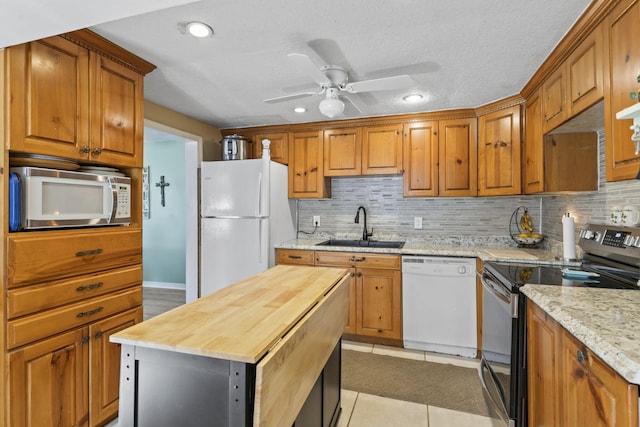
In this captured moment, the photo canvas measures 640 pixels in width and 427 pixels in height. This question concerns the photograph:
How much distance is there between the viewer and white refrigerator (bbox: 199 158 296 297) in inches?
125

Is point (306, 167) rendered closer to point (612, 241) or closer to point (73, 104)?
point (73, 104)

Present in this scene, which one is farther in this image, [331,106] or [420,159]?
[420,159]

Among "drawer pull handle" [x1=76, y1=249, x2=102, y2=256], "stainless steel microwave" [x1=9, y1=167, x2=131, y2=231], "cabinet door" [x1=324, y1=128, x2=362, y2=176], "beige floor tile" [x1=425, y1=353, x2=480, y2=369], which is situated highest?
"cabinet door" [x1=324, y1=128, x2=362, y2=176]

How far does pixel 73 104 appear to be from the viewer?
5.69 feet

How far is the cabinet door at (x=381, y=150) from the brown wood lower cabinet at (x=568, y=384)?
2073 millimetres

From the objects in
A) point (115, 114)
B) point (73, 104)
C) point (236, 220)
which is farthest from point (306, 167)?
point (73, 104)

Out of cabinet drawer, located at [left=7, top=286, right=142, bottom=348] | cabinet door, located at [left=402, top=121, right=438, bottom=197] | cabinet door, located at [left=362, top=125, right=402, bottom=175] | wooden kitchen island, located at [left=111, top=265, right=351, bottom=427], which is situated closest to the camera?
wooden kitchen island, located at [left=111, top=265, right=351, bottom=427]

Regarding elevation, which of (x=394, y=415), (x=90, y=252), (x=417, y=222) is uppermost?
(x=417, y=222)

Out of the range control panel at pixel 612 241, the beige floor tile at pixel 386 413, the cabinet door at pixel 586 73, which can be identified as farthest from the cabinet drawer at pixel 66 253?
the range control panel at pixel 612 241

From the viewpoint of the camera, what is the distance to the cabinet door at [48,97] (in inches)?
58.6

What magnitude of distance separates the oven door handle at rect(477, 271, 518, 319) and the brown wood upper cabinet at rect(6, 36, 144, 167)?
2381mm

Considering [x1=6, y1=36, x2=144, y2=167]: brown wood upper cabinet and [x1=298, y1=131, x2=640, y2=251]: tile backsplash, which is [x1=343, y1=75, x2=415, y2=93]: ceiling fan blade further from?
[x1=298, y1=131, x2=640, y2=251]: tile backsplash

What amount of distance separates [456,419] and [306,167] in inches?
104

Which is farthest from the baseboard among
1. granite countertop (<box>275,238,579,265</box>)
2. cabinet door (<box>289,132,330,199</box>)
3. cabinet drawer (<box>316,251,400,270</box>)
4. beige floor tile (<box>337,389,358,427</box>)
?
beige floor tile (<box>337,389,358,427</box>)
